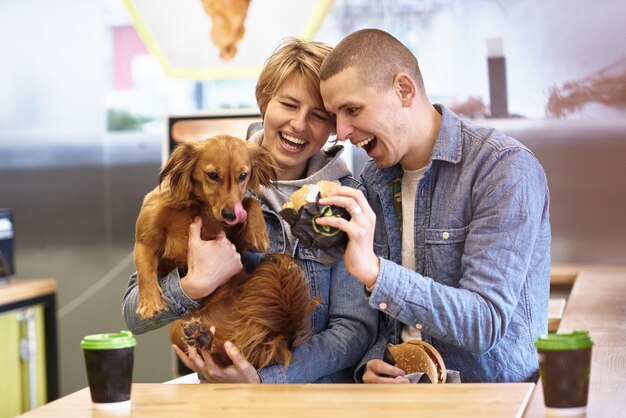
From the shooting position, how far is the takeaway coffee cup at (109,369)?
1.62 meters

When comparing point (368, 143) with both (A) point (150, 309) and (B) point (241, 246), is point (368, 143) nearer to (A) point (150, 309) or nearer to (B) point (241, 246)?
(B) point (241, 246)

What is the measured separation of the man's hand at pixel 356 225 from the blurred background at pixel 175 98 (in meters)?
2.50

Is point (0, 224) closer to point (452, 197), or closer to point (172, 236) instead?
point (172, 236)

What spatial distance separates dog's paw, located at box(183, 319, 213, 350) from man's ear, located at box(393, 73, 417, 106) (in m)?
0.67

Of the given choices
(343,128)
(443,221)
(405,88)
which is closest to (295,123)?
(343,128)

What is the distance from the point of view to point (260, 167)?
84.4 inches

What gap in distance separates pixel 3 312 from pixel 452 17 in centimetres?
255

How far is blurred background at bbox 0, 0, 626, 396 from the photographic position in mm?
4594

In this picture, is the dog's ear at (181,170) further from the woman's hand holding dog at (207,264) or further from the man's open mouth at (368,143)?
the man's open mouth at (368,143)

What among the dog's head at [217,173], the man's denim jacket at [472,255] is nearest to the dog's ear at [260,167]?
the dog's head at [217,173]

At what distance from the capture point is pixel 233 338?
2037mm

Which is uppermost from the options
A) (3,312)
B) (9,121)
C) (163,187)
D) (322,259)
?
(9,121)

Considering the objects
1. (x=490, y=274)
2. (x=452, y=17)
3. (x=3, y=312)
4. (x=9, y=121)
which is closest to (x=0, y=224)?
(x=3, y=312)

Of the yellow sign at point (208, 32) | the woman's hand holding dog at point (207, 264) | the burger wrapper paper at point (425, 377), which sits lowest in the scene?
the burger wrapper paper at point (425, 377)
